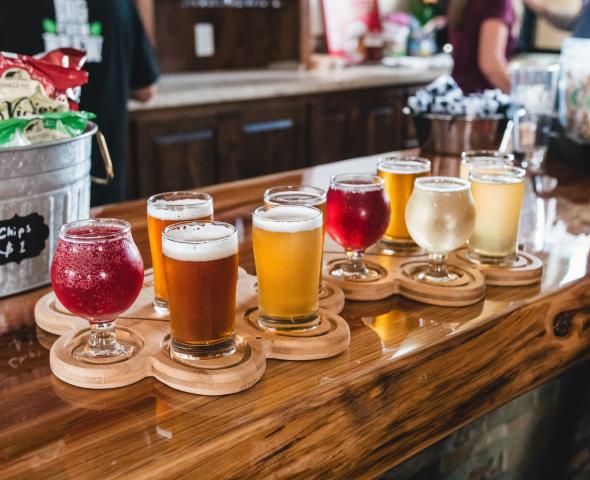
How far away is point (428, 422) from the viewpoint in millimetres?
1047

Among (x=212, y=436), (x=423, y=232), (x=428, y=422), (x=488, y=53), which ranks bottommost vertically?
(x=428, y=422)

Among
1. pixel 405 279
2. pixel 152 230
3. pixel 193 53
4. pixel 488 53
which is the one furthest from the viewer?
pixel 193 53

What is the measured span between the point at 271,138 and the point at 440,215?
2793 millimetres

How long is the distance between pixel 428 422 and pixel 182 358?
367mm

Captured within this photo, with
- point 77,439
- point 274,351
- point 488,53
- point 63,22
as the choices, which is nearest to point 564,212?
point 274,351

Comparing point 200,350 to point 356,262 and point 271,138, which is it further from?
point 271,138

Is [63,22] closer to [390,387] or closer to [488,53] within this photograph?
[390,387]

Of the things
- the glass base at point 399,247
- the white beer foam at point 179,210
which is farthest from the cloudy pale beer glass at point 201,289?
the glass base at point 399,247

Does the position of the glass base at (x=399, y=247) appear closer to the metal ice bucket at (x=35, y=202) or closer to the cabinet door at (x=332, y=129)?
the metal ice bucket at (x=35, y=202)

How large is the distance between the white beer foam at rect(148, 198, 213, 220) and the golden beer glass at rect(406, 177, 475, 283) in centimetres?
34

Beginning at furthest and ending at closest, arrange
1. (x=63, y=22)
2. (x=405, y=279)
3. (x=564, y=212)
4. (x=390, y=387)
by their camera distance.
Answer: (x=63, y=22), (x=564, y=212), (x=405, y=279), (x=390, y=387)

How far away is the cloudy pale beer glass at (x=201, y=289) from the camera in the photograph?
896 mm

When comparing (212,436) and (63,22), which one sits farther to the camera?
(63,22)

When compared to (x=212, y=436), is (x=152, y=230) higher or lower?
higher
